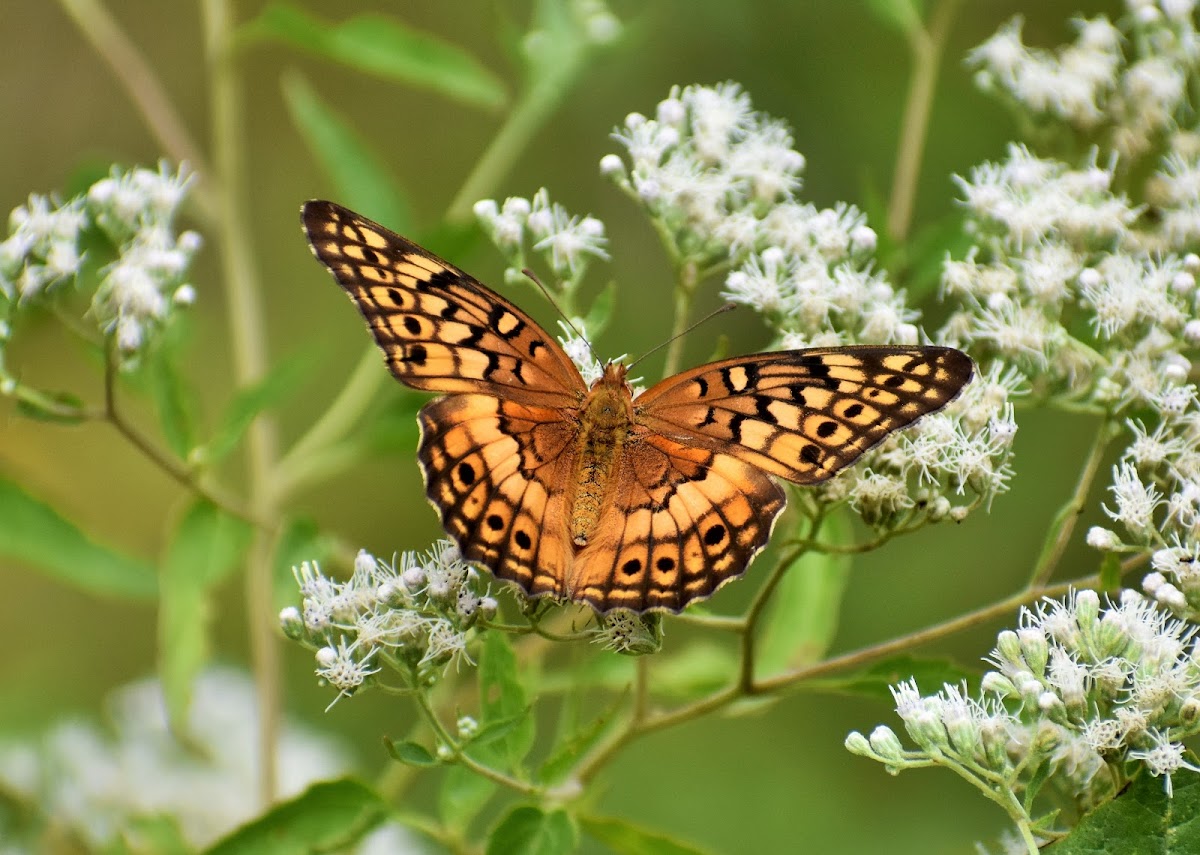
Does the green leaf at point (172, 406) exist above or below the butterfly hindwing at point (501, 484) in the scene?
above

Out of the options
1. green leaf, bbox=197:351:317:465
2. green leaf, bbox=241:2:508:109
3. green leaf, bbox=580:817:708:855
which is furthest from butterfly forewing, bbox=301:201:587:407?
green leaf, bbox=241:2:508:109

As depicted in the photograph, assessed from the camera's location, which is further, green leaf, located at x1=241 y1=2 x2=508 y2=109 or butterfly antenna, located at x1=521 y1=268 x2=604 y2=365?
green leaf, located at x1=241 y1=2 x2=508 y2=109

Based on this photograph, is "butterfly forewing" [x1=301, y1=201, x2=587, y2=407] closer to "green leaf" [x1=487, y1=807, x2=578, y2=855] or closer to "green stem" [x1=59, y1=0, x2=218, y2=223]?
"green leaf" [x1=487, y1=807, x2=578, y2=855]

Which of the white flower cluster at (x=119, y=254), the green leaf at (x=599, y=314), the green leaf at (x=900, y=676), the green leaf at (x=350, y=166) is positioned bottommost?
the green leaf at (x=900, y=676)

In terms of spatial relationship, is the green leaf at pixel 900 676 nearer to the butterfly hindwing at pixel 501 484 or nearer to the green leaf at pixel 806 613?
the green leaf at pixel 806 613

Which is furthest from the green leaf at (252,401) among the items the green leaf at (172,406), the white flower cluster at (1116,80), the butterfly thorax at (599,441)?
the white flower cluster at (1116,80)

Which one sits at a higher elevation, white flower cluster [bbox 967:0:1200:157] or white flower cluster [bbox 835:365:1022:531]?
white flower cluster [bbox 967:0:1200:157]
